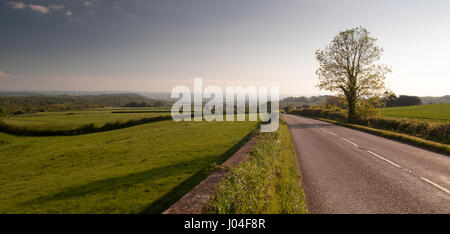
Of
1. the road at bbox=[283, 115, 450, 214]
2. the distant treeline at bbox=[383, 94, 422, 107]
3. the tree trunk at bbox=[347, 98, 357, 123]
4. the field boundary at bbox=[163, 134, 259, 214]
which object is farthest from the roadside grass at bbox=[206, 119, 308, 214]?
the distant treeline at bbox=[383, 94, 422, 107]

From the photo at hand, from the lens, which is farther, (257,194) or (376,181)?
(376,181)

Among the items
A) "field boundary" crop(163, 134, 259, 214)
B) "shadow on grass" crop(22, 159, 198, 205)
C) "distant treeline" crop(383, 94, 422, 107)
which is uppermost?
"distant treeline" crop(383, 94, 422, 107)

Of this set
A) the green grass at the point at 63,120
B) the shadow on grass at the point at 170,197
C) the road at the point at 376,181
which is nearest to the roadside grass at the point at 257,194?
the road at the point at 376,181

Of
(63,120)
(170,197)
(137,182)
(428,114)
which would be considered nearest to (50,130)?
(63,120)

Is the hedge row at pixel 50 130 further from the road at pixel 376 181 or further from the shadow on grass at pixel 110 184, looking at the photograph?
the road at pixel 376 181

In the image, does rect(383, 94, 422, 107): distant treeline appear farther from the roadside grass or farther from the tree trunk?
the roadside grass

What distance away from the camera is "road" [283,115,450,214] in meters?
5.12

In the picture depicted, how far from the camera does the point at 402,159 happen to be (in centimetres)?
956

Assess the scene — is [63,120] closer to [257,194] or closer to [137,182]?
[137,182]

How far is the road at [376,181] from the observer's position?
16.8ft

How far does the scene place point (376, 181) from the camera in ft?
22.5
